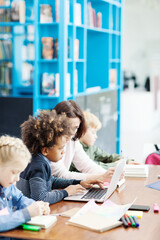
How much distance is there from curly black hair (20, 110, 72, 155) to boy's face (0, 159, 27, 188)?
39 centimetres

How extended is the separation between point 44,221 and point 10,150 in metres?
0.32

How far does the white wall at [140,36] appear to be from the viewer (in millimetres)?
12930

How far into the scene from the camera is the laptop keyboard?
2.10 m

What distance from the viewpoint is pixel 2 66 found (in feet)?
25.7

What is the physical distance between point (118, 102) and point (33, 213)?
481 cm

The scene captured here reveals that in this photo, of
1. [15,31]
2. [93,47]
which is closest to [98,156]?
[93,47]

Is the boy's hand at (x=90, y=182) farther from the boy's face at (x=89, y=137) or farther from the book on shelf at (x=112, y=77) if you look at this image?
the book on shelf at (x=112, y=77)

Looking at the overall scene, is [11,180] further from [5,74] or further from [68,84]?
[5,74]

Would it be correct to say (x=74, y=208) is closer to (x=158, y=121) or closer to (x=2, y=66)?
(x=2, y=66)

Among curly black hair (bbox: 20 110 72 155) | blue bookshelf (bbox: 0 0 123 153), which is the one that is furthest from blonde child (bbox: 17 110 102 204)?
blue bookshelf (bbox: 0 0 123 153)

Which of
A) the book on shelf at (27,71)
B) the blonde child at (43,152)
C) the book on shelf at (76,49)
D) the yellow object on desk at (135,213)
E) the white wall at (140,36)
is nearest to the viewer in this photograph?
the yellow object on desk at (135,213)

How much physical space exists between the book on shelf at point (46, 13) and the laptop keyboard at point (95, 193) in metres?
2.68

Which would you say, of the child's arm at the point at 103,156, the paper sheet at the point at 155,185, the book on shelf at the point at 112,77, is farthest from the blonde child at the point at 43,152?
the book on shelf at the point at 112,77

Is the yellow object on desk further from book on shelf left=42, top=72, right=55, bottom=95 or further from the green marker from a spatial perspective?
book on shelf left=42, top=72, right=55, bottom=95
